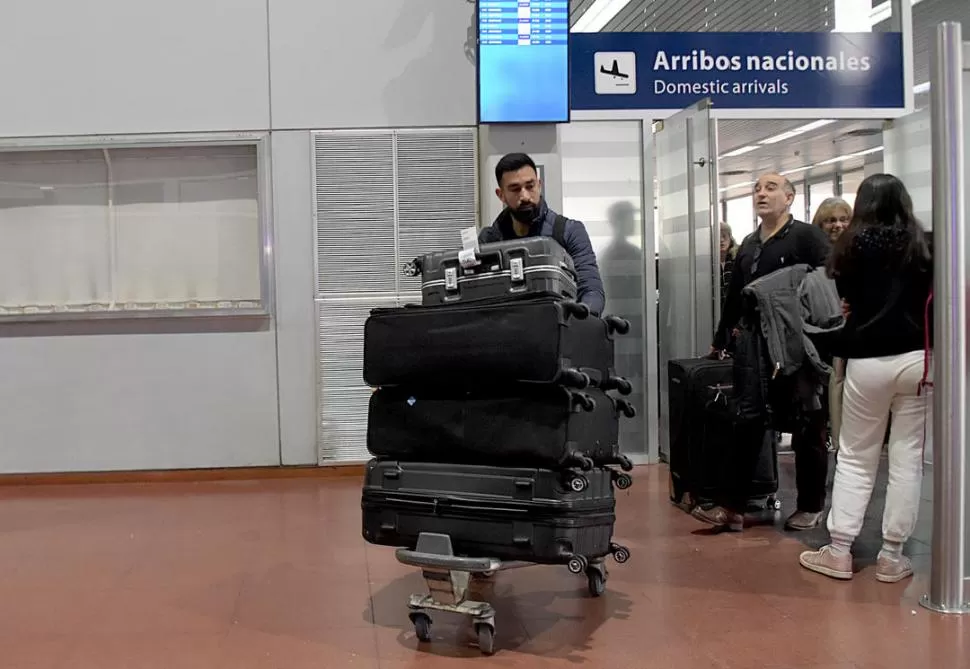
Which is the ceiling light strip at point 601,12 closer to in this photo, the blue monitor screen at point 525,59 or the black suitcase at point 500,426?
the blue monitor screen at point 525,59

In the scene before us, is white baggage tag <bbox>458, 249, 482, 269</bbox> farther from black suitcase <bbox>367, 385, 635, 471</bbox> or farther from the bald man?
the bald man

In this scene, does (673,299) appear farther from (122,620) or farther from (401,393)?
(122,620)

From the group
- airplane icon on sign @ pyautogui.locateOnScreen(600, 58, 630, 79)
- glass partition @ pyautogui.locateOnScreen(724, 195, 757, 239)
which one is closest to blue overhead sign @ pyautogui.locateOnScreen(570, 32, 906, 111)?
airplane icon on sign @ pyautogui.locateOnScreen(600, 58, 630, 79)

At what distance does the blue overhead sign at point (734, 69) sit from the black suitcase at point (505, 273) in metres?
3.44

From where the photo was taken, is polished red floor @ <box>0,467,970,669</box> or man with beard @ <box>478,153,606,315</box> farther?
man with beard @ <box>478,153,606,315</box>

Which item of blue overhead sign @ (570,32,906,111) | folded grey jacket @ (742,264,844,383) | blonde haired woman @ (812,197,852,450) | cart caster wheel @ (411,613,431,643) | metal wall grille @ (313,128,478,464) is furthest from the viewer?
blue overhead sign @ (570,32,906,111)

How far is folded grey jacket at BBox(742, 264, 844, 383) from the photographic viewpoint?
13.6 feet

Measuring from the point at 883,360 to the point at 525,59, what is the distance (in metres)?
3.07

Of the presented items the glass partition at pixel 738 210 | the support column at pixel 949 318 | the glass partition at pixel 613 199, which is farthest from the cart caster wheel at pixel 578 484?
the glass partition at pixel 738 210

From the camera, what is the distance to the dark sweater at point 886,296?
11.4ft

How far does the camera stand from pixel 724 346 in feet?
15.6

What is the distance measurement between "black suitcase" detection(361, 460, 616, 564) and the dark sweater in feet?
4.08

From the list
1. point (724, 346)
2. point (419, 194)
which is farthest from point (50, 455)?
point (724, 346)

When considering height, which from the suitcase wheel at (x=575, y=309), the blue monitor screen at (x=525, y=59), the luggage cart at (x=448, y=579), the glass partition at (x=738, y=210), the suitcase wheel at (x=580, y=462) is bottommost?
the luggage cart at (x=448, y=579)
